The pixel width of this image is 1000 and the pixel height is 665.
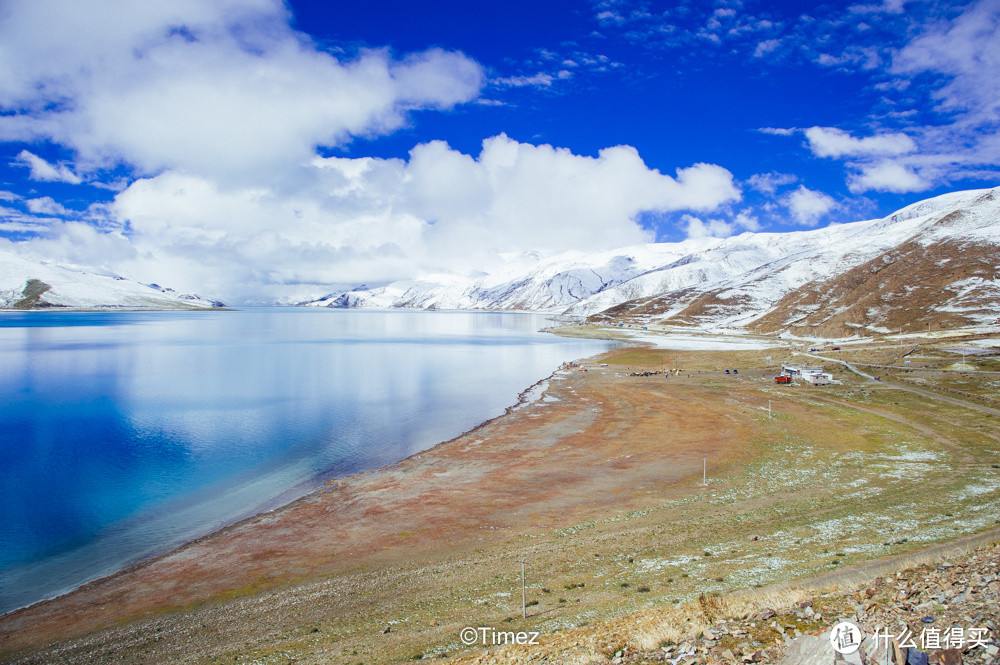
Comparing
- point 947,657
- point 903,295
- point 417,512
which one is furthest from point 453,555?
point 903,295

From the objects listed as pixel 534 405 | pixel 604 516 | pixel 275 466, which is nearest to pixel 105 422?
pixel 275 466

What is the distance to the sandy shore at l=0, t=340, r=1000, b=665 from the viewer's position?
15.4 m

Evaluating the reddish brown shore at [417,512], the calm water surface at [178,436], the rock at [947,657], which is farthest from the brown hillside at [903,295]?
the rock at [947,657]

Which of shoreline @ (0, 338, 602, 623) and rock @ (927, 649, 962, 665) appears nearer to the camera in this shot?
rock @ (927, 649, 962, 665)

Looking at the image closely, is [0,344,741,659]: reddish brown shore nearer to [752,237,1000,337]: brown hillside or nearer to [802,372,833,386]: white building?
[802,372,833,386]: white building

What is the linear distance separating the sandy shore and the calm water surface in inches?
164

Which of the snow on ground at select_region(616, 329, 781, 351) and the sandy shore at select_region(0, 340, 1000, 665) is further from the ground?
the snow on ground at select_region(616, 329, 781, 351)

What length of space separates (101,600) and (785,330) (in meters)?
170

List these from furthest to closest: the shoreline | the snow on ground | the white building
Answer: the snow on ground
the white building
the shoreline

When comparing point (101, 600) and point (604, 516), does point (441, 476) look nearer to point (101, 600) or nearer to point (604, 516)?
point (604, 516)

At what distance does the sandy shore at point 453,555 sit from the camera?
1537 centimetres

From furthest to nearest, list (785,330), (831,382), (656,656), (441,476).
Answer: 1. (785,330)
2. (831,382)
3. (441,476)
4. (656,656)

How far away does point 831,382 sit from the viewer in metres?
61.9

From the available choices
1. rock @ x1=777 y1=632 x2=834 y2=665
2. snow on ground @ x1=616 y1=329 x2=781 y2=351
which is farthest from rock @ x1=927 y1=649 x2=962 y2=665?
snow on ground @ x1=616 y1=329 x2=781 y2=351
